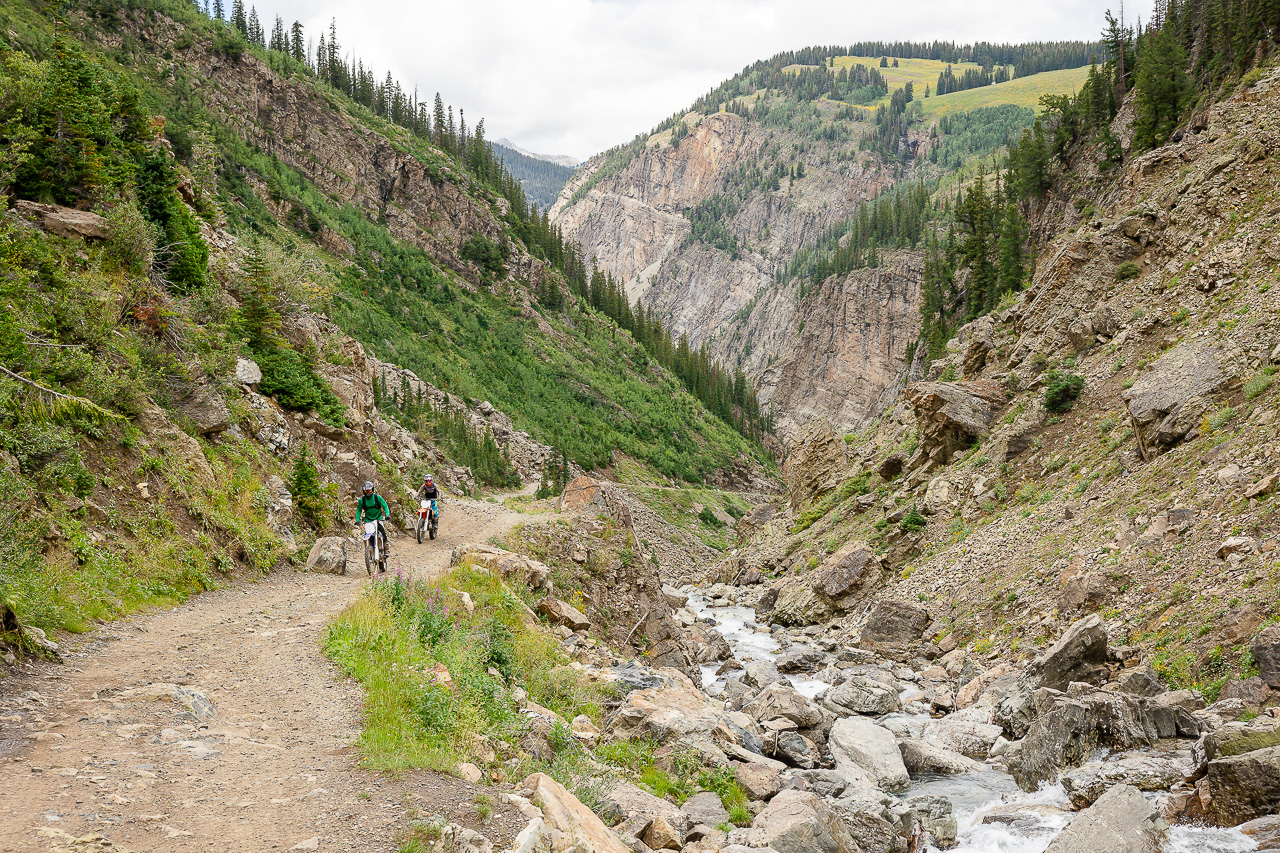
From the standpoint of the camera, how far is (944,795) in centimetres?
1230

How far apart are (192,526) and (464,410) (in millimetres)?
47114

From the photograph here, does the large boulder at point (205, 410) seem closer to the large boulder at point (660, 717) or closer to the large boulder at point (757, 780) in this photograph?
the large boulder at point (660, 717)

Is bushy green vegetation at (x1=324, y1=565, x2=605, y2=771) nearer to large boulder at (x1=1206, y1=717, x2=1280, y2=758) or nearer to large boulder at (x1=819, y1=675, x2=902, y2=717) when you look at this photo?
large boulder at (x1=819, y1=675, x2=902, y2=717)

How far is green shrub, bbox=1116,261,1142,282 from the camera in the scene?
28609mm

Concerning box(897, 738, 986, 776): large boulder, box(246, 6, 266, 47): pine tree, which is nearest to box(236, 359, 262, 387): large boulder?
box(897, 738, 986, 776): large boulder

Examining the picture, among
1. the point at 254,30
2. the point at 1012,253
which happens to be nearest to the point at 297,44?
the point at 254,30

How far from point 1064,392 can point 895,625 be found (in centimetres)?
1102

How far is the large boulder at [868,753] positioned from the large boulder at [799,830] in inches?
127

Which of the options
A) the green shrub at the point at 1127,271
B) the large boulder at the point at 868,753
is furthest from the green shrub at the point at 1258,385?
the large boulder at the point at 868,753

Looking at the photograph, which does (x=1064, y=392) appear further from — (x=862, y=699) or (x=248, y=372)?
(x=248, y=372)

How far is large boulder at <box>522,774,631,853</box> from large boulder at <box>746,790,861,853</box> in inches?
99.2

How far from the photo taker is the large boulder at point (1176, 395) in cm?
1970

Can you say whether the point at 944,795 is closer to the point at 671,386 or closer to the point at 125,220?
the point at 125,220

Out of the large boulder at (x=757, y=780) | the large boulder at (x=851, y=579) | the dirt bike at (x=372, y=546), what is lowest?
the large boulder at (x=851, y=579)
